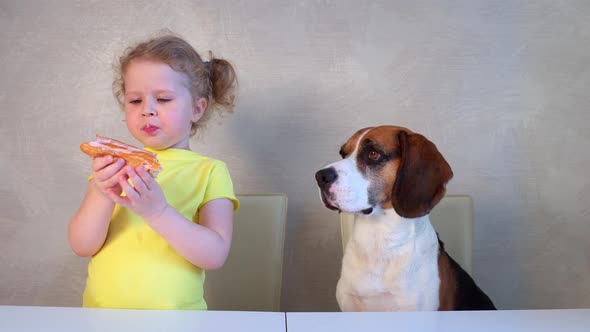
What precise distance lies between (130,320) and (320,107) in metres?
1.24

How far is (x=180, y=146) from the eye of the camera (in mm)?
1275

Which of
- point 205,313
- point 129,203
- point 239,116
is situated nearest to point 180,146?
point 129,203

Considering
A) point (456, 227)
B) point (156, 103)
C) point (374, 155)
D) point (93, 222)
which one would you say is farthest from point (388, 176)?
point (93, 222)

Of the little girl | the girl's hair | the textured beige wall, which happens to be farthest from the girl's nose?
the textured beige wall

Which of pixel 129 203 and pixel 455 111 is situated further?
pixel 455 111

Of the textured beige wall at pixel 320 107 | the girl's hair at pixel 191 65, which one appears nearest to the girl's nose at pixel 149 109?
the girl's hair at pixel 191 65

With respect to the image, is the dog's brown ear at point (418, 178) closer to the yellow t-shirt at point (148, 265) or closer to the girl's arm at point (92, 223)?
the yellow t-shirt at point (148, 265)

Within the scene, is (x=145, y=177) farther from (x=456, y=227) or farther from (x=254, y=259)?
(x=456, y=227)

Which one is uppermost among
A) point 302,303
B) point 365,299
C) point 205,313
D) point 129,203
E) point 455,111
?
point 455,111

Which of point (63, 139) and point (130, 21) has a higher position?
point (130, 21)

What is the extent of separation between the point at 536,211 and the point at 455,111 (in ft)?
1.46

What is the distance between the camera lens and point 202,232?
1.08 meters

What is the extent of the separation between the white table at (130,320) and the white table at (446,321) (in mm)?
52

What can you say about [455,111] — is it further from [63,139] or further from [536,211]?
[63,139]
